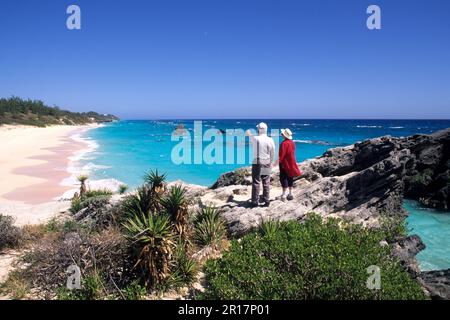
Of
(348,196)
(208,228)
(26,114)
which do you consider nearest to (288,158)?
(348,196)

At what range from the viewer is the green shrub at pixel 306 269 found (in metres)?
5.57

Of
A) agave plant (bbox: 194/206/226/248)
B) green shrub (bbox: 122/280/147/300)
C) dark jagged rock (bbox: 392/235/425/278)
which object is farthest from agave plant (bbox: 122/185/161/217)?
dark jagged rock (bbox: 392/235/425/278)

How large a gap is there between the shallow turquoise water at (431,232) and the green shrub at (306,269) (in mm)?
4169

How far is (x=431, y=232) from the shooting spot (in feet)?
44.3

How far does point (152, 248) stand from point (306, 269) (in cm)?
293

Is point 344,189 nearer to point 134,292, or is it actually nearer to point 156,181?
point 156,181

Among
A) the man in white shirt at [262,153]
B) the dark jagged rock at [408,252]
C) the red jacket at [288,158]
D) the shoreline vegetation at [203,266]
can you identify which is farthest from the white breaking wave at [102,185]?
the dark jagged rock at [408,252]

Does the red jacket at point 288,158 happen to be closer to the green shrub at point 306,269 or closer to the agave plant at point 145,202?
the green shrub at point 306,269

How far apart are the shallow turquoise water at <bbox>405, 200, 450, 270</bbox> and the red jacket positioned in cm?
385

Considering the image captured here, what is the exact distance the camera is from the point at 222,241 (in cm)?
872

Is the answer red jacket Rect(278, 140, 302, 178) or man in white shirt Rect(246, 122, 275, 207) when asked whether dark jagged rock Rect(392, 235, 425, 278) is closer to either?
red jacket Rect(278, 140, 302, 178)
